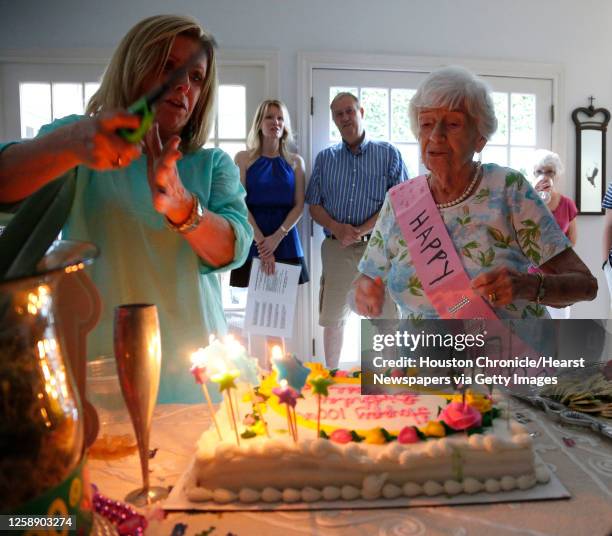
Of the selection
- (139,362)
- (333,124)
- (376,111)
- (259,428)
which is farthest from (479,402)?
(376,111)

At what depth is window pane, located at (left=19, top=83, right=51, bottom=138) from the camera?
3.26 metres

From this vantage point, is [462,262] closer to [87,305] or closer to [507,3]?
[87,305]

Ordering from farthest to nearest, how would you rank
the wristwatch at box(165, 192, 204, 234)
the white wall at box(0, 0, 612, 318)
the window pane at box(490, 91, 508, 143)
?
the window pane at box(490, 91, 508, 143)
the white wall at box(0, 0, 612, 318)
the wristwatch at box(165, 192, 204, 234)

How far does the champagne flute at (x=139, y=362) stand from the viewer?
2.00 ft

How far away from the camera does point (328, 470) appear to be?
2.21 ft

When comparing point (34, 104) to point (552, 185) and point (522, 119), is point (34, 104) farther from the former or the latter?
point (552, 185)

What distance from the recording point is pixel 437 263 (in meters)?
1.36

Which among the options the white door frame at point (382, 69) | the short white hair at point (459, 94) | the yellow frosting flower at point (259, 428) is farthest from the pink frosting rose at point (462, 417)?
the white door frame at point (382, 69)

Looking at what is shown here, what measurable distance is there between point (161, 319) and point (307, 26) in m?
2.78

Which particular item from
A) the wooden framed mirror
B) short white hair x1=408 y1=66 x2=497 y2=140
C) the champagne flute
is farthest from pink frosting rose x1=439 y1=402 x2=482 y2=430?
the wooden framed mirror

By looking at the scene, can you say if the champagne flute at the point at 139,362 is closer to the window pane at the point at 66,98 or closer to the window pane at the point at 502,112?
the window pane at the point at 66,98

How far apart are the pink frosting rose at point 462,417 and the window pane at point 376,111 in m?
2.90

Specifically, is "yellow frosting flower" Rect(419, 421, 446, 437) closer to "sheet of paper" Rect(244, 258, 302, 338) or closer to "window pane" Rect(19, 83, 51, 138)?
"sheet of paper" Rect(244, 258, 302, 338)

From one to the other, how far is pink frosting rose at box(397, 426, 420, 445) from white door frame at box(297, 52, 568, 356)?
106 inches
